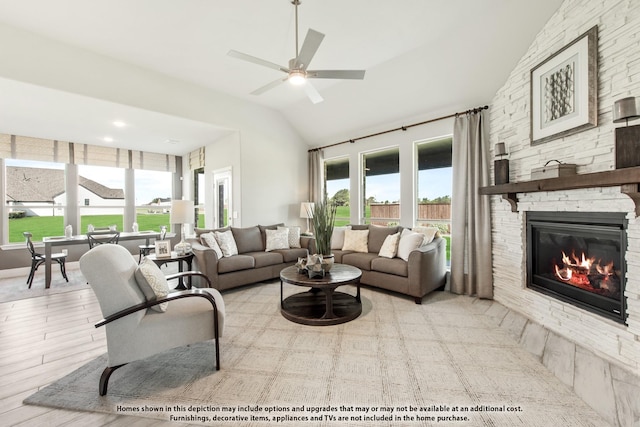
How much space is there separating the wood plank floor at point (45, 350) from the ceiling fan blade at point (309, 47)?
2.87 m

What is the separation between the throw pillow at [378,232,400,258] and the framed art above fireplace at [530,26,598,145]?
2000 mm

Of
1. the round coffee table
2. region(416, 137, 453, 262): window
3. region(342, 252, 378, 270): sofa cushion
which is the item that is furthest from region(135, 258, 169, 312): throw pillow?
region(416, 137, 453, 262): window

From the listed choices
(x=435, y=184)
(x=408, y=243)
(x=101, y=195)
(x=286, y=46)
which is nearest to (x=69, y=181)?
(x=101, y=195)

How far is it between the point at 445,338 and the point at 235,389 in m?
1.88

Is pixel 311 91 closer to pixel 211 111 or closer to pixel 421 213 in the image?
pixel 211 111

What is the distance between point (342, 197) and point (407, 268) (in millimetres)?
2719

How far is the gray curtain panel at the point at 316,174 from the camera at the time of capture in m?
6.09

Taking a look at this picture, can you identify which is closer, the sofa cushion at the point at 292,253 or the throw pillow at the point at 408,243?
the throw pillow at the point at 408,243

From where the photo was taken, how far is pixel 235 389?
6.00 ft

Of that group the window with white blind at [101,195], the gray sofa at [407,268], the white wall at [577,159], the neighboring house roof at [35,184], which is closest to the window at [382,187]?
the gray sofa at [407,268]

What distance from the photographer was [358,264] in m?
4.15

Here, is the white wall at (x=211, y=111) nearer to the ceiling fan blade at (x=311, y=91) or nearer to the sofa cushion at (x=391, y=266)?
the ceiling fan blade at (x=311, y=91)

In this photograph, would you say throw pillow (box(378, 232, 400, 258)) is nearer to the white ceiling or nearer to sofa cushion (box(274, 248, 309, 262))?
sofa cushion (box(274, 248, 309, 262))

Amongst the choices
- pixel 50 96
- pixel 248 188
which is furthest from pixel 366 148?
pixel 50 96
